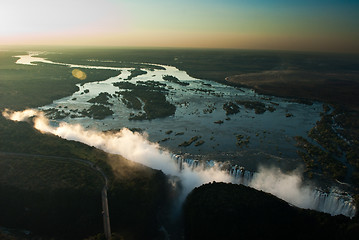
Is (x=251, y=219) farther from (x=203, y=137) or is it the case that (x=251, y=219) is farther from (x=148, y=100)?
(x=148, y=100)

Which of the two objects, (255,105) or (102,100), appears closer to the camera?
(255,105)

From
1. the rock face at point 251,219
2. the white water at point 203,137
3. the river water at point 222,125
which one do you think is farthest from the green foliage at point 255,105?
the rock face at point 251,219

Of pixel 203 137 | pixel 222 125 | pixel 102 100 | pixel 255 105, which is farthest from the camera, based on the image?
pixel 102 100

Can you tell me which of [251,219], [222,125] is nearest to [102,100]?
[222,125]

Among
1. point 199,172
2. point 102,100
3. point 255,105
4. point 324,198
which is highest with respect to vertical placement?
point 255,105

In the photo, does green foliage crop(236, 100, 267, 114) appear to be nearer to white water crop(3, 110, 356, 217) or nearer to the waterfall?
white water crop(3, 110, 356, 217)

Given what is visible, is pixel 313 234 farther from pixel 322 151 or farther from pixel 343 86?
pixel 343 86

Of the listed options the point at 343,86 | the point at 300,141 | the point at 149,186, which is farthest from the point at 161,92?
the point at 343,86

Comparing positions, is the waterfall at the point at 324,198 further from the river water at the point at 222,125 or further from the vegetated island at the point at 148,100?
the vegetated island at the point at 148,100
